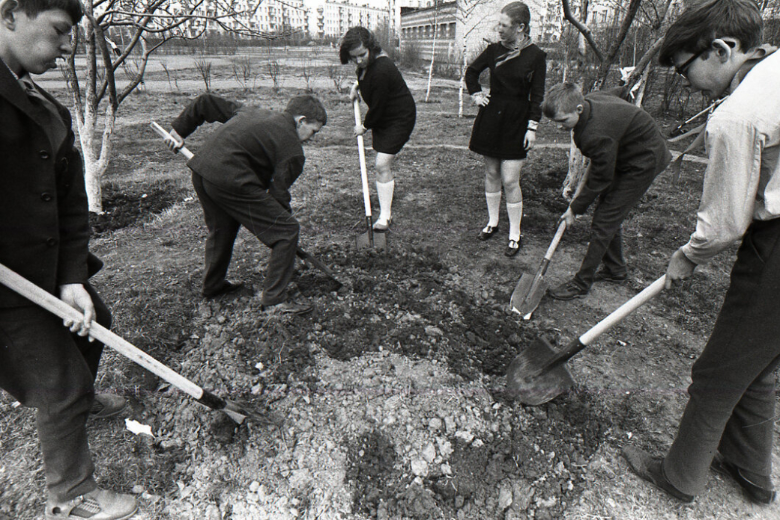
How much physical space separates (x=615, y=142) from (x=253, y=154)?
2026 millimetres

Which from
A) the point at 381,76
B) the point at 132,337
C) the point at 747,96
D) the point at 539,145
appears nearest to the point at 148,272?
the point at 132,337

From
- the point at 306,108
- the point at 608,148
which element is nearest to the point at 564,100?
the point at 608,148

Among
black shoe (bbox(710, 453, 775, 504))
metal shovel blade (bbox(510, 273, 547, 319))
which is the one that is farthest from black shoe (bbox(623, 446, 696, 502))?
metal shovel blade (bbox(510, 273, 547, 319))

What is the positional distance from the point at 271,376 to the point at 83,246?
1063 mm

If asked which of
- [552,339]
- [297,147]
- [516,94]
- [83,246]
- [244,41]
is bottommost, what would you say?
[552,339]

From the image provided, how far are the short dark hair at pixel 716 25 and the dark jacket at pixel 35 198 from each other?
1905mm

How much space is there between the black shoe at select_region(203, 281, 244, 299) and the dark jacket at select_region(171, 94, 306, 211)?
74cm

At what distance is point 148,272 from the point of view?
10.7 ft

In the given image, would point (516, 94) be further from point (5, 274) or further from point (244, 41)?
point (244, 41)

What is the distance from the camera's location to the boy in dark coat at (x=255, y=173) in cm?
236

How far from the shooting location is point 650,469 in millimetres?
1847

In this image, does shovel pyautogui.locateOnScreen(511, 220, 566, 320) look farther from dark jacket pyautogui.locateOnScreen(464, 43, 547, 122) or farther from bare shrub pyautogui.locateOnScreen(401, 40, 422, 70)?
bare shrub pyautogui.locateOnScreen(401, 40, 422, 70)

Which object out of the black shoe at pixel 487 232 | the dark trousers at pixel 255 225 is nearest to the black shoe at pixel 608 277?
the black shoe at pixel 487 232

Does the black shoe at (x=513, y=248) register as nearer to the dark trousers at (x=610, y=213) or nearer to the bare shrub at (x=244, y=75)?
the dark trousers at (x=610, y=213)
